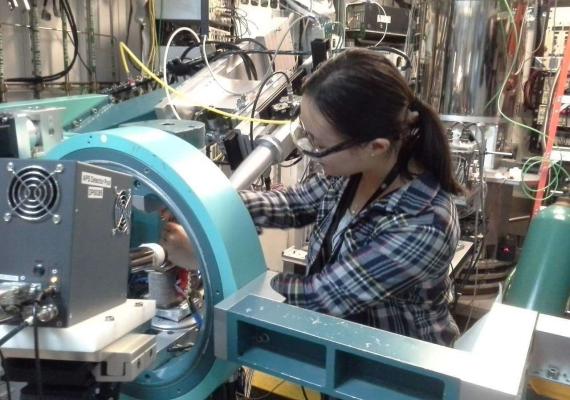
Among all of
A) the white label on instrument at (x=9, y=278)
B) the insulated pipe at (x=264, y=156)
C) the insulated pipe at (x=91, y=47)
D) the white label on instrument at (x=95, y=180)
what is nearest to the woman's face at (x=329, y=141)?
the insulated pipe at (x=264, y=156)

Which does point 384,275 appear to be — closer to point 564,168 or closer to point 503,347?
point 503,347

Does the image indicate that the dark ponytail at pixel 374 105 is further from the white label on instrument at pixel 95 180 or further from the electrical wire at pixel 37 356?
the electrical wire at pixel 37 356

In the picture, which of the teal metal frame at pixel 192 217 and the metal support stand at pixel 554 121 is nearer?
the teal metal frame at pixel 192 217

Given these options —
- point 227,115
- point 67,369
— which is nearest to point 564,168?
point 227,115

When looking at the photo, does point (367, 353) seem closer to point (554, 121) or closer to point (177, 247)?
point (177, 247)

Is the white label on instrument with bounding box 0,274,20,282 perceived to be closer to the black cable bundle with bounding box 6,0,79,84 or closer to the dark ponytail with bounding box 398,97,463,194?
the dark ponytail with bounding box 398,97,463,194

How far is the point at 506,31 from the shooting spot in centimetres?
242

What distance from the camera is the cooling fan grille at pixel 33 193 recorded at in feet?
1.93

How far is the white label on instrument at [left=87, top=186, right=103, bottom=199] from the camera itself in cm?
61

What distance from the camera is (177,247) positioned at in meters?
1.04

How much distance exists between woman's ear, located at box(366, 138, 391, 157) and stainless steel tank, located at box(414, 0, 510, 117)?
1.57 meters

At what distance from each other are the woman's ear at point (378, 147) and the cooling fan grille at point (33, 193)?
0.62 metres

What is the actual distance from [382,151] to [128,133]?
499 millimetres

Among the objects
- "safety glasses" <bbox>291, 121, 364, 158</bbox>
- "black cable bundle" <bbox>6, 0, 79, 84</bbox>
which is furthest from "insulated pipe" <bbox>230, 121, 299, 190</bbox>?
"black cable bundle" <bbox>6, 0, 79, 84</bbox>
